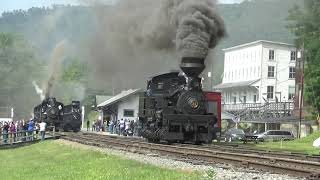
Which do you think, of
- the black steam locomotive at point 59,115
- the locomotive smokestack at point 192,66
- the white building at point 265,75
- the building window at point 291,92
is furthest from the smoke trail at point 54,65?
A: the building window at point 291,92

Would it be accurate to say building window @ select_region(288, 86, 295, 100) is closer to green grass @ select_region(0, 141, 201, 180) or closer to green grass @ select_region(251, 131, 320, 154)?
green grass @ select_region(251, 131, 320, 154)

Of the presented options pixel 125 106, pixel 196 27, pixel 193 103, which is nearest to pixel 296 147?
pixel 193 103

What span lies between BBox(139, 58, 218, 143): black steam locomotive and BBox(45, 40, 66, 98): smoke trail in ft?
114

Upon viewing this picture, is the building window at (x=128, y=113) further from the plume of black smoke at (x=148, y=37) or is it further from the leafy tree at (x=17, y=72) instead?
the plume of black smoke at (x=148, y=37)

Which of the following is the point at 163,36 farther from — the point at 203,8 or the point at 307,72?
the point at 307,72

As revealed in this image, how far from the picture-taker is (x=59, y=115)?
51.6 m

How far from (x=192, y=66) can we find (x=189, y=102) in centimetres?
160

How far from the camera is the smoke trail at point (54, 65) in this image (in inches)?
2323

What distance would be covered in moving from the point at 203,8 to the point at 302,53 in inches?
1426

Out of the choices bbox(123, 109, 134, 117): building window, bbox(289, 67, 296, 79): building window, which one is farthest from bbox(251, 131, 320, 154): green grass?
bbox(289, 67, 296, 79): building window

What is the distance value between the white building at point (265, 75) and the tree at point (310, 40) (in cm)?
2507

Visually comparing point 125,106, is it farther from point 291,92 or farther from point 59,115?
point 291,92

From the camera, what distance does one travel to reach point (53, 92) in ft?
220

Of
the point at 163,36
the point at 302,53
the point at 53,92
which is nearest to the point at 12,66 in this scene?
the point at 53,92
